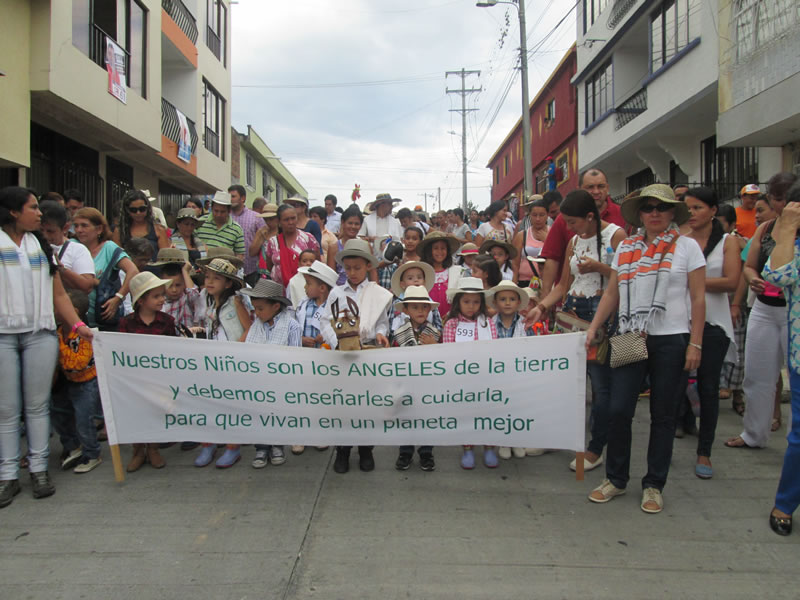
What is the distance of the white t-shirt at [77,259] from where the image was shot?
475 centimetres

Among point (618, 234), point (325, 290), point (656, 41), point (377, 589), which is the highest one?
point (656, 41)

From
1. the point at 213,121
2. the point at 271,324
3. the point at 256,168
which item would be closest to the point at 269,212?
the point at 271,324

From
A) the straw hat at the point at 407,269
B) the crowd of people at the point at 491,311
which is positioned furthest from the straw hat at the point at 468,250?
the straw hat at the point at 407,269

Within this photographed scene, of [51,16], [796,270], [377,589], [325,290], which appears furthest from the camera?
[51,16]

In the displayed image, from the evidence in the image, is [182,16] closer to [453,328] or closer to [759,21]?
[759,21]

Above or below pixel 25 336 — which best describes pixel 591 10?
above

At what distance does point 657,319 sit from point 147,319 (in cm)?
364

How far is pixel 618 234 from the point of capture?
4.40m

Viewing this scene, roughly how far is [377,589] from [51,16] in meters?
10.2

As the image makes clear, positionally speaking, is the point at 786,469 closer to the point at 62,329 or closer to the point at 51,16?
the point at 62,329

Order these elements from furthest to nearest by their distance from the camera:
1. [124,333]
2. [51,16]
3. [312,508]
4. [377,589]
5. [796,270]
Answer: [51,16] < [124,333] < [312,508] < [796,270] < [377,589]

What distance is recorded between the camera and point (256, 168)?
31344 millimetres

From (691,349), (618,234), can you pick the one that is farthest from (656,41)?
(691,349)

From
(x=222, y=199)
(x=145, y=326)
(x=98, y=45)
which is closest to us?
(x=145, y=326)
